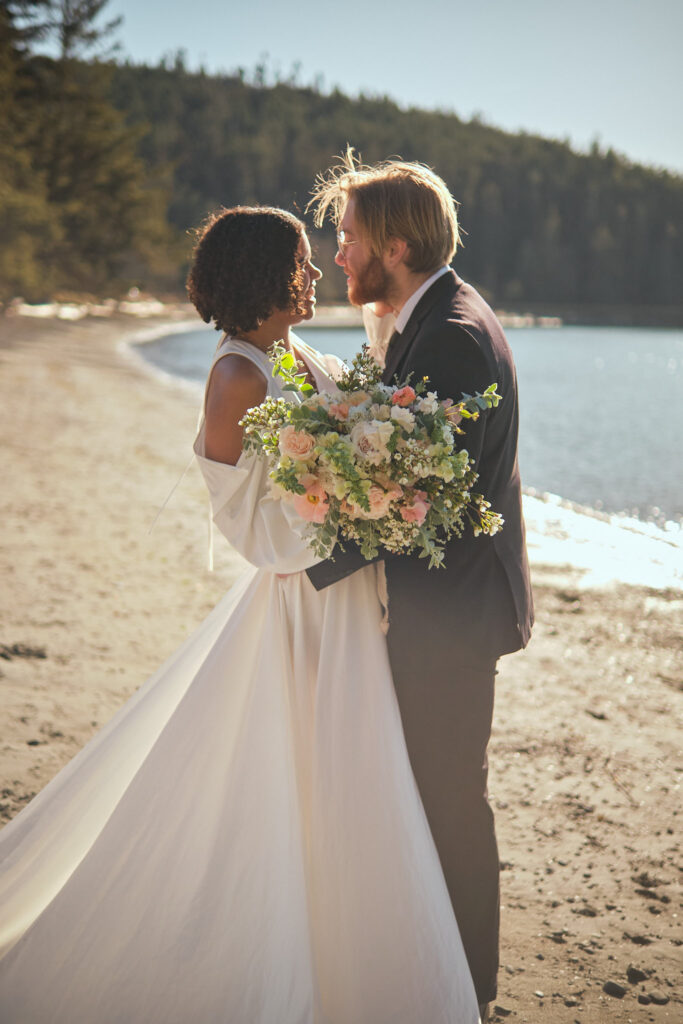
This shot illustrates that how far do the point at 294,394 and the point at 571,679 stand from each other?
144 inches

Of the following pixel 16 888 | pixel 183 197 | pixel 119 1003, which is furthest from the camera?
pixel 183 197

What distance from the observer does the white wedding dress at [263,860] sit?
245 centimetres

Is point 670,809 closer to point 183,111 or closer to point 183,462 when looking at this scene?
point 183,462

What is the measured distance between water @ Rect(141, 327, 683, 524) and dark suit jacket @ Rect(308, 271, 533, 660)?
412 inches

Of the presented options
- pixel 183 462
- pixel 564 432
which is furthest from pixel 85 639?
pixel 564 432

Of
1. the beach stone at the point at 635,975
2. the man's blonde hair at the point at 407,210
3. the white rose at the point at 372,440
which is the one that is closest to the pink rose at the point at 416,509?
the white rose at the point at 372,440

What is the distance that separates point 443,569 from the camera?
2.53m

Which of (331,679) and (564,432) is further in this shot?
(564,432)

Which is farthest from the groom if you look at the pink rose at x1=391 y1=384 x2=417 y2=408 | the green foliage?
the green foliage

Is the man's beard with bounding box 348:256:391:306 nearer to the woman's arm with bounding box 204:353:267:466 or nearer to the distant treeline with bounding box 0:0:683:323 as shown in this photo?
the woman's arm with bounding box 204:353:267:466

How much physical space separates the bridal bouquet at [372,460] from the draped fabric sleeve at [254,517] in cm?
26

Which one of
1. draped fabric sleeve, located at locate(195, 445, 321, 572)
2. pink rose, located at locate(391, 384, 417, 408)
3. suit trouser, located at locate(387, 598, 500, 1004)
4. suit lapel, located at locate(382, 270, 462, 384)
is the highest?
suit lapel, located at locate(382, 270, 462, 384)

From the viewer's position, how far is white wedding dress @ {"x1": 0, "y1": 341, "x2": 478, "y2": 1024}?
245 cm

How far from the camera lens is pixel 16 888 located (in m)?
2.77
